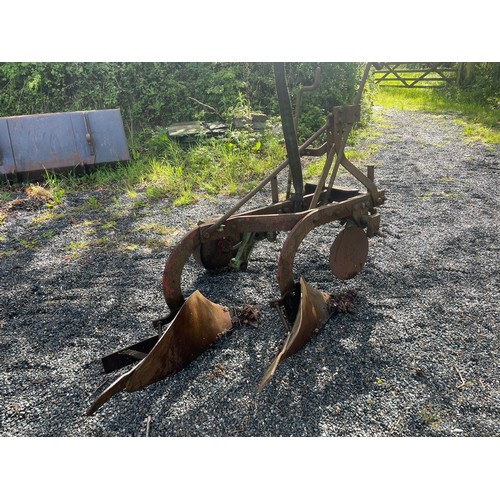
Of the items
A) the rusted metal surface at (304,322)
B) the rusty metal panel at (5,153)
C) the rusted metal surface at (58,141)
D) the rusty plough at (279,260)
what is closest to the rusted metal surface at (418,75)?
the rusted metal surface at (58,141)

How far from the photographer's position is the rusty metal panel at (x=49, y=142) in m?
6.29

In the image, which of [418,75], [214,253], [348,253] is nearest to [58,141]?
[214,253]

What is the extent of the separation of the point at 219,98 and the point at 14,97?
12.4 ft

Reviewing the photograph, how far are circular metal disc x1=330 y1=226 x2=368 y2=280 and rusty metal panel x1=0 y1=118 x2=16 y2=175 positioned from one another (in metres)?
5.25

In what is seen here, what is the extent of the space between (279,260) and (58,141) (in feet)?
16.7

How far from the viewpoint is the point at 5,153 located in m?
6.27

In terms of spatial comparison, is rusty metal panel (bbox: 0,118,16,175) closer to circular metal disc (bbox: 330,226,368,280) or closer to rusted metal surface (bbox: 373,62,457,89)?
circular metal disc (bbox: 330,226,368,280)

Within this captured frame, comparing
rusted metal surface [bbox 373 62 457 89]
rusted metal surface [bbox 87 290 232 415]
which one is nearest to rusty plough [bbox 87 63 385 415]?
rusted metal surface [bbox 87 290 232 415]

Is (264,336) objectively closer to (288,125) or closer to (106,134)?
(288,125)

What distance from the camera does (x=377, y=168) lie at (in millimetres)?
6605

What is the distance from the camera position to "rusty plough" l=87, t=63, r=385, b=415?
2471mm

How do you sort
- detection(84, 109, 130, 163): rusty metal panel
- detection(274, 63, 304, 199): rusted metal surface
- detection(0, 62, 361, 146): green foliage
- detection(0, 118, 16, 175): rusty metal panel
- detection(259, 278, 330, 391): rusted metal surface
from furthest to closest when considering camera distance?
detection(0, 62, 361, 146): green foliage, detection(84, 109, 130, 163): rusty metal panel, detection(0, 118, 16, 175): rusty metal panel, detection(274, 63, 304, 199): rusted metal surface, detection(259, 278, 330, 391): rusted metal surface

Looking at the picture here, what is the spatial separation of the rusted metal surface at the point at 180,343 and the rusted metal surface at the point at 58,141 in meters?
4.69

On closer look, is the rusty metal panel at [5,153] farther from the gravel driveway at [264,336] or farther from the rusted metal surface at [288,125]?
the rusted metal surface at [288,125]
